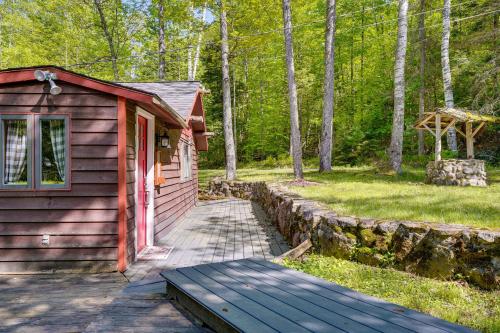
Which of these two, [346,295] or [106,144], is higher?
[106,144]

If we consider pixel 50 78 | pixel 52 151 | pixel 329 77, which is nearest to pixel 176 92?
pixel 50 78

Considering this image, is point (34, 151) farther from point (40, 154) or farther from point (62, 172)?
point (62, 172)

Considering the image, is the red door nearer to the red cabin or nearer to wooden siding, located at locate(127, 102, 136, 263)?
wooden siding, located at locate(127, 102, 136, 263)

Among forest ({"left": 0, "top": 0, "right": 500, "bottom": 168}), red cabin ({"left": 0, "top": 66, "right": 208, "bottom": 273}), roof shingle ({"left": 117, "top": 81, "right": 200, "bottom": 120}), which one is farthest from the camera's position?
forest ({"left": 0, "top": 0, "right": 500, "bottom": 168})

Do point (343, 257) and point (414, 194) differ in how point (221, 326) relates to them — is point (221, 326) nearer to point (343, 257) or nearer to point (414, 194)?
point (343, 257)

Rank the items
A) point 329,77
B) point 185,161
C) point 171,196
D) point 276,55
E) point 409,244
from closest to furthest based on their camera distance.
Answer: point 409,244, point 171,196, point 185,161, point 329,77, point 276,55

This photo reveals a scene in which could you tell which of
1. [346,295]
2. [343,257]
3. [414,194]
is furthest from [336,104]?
[346,295]

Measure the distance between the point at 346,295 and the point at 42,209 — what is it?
443 cm

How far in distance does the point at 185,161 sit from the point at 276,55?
1798 cm

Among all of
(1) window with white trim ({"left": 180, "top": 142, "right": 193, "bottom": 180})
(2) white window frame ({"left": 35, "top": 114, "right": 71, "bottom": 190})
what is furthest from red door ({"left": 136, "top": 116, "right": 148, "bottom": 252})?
(1) window with white trim ({"left": 180, "top": 142, "right": 193, "bottom": 180})

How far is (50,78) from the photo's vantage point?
4996mm

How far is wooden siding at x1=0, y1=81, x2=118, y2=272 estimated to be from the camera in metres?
5.10

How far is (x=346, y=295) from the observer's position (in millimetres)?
3092

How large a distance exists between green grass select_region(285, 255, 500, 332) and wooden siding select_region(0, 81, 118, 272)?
9.38ft
